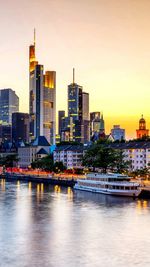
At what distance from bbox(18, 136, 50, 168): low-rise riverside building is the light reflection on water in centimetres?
11806

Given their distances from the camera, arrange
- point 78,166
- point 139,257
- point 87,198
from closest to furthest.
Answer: point 139,257
point 87,198
point 78,166

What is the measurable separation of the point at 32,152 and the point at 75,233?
14467 centimetres

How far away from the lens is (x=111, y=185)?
71562 millimetres

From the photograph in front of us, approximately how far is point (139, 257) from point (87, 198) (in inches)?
1348

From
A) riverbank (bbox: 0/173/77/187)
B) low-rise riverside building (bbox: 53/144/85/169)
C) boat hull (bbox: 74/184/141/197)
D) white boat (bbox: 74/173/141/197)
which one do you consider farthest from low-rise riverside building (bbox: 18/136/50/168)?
boat hull (bbox: 74/184/141/197)

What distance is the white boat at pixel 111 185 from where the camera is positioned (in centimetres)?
A: 6731

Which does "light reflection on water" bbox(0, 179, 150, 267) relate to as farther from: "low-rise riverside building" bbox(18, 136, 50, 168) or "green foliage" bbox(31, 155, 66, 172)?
"low-rise riverside building" bbox(18, 136, 50, 168)

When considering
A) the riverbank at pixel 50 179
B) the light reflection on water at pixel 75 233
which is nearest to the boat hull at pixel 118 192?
the light reflection on water at pixel 75 233

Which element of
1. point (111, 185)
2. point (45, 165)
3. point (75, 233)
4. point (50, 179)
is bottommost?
point (75, 233)

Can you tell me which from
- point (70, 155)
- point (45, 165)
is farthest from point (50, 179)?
point (70, 155)

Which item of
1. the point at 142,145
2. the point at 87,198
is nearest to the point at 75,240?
the point at 87,198

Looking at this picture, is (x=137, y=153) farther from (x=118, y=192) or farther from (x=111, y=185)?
(x=118, y=192)

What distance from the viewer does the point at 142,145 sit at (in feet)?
390

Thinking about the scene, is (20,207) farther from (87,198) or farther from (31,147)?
(31,147)
